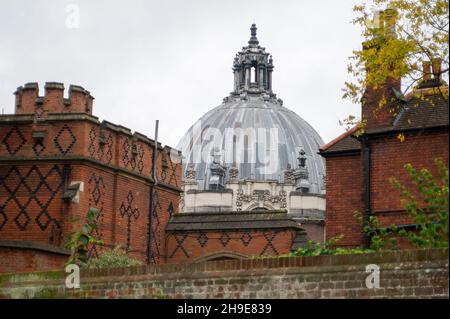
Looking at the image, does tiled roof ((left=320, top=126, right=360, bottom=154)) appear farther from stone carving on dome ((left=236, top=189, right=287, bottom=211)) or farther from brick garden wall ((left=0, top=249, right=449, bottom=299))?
stone carving on dome ((left=236, top=189, right=287, bottom=211))

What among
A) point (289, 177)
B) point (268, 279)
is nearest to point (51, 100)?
point (268, 279)

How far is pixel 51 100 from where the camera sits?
3894cm

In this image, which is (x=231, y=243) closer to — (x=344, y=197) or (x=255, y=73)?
(x=344, y=197)

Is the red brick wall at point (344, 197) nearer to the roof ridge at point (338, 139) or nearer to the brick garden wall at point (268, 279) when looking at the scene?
the roof ridge at point (338, 139)

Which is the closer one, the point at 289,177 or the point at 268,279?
the point at 268,279

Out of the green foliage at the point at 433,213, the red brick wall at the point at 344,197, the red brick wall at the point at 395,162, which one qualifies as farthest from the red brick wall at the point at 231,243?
the green foliage at the point at 433,213

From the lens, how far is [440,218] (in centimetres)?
1934

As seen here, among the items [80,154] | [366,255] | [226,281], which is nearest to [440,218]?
[366,255]

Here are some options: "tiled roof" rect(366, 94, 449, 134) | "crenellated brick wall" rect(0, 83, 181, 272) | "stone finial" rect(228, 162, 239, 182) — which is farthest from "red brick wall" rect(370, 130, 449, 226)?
"stone finial" rect(228, 162, 239, 182)

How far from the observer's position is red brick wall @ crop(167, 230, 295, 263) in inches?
1599

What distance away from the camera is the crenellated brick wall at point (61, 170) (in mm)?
36812

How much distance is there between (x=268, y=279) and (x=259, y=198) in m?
88.3
